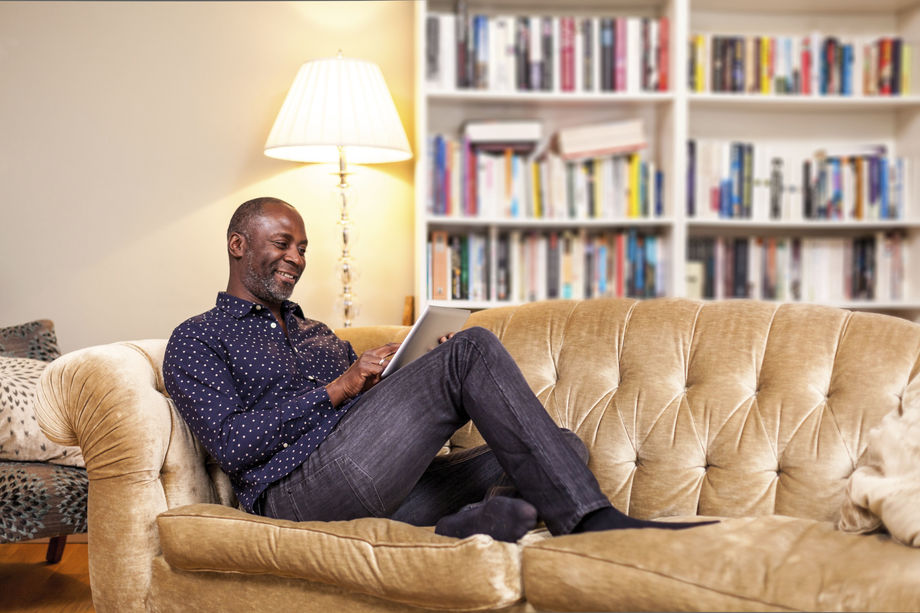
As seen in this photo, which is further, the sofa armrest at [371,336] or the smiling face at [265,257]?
the sofa armrest at [371,336]

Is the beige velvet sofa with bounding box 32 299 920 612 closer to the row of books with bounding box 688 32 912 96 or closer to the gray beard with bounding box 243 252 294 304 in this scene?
the gray beard with bounding box 243 252 294 304

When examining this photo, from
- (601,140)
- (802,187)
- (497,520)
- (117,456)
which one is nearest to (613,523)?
(497,520)

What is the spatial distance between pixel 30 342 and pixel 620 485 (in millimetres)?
1843

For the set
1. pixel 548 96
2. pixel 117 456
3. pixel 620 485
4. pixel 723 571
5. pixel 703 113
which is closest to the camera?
pixel 723 571

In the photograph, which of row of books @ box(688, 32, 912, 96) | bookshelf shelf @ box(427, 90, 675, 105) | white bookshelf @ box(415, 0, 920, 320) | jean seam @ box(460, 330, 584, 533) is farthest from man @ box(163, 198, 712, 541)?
row of books @ box(688, 32, 912, 96)

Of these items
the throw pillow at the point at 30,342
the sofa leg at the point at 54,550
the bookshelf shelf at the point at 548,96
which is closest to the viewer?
the throw pillow at the point at 30,342

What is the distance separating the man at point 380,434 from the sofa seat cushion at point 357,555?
0.09 meters

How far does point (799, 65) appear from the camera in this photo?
2.98 m

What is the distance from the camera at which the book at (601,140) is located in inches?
115

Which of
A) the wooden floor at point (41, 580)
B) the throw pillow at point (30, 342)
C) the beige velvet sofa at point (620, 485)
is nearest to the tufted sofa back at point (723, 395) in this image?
the beige velvet sofa at point (620, 485)

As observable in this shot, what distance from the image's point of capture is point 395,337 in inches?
90.9

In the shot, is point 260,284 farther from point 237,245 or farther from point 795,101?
point 795,101

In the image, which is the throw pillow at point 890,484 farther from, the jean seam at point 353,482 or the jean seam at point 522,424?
the jean seam at point 353,482

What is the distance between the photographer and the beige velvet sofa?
132 centimetres
